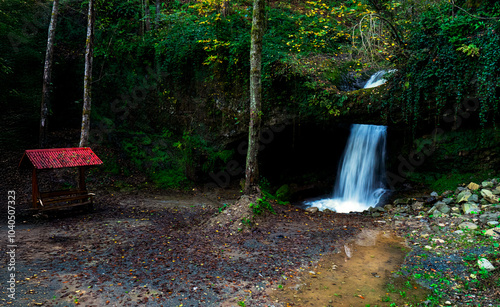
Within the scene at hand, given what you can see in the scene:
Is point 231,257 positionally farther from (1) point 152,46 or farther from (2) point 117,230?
(1) point 152,46

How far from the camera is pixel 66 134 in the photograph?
15.0m

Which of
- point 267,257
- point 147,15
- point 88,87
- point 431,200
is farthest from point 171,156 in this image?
point 431,200

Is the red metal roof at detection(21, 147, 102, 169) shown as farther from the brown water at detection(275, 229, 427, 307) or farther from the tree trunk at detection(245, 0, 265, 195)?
the brown water at detection(275, 229, 427, 307)

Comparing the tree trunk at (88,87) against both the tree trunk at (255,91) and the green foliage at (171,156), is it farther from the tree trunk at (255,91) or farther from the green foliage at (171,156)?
the tree trunk at (255,91)

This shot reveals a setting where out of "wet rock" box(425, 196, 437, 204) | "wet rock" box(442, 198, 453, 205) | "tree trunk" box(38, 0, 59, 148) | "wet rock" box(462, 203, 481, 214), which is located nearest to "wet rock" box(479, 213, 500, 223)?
"wet rock" box(462, 203, 481, 214)

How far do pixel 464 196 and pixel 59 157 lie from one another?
1283 centimetres

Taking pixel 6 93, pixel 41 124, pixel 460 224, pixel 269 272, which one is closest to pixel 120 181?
pixel 41 124

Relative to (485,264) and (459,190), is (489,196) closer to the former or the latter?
(459,190)

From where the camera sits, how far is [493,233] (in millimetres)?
6359

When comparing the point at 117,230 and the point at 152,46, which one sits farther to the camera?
the point at 152,46

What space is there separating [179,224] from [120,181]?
Answer: 6.10 m

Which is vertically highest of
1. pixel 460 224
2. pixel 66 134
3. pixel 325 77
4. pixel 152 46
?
pixel 152 46

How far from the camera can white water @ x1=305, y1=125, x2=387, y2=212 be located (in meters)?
12.6

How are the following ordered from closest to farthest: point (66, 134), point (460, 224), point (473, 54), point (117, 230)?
point (460, 224) → point (117, 230) → point (473, 54) → point (66, 134)
